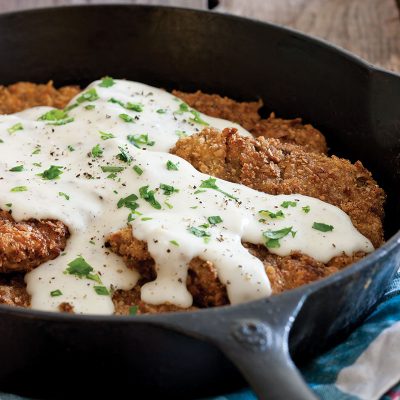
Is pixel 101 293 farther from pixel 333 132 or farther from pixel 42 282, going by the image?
pixel 333 132

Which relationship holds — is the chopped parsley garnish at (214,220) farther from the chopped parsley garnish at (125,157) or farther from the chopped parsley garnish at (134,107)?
the chopped parsley garnish at (134,107)

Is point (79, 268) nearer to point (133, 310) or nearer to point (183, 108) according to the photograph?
point (133, 310)

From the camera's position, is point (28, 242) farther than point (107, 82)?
No

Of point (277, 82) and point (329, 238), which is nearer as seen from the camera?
point (329, 238)

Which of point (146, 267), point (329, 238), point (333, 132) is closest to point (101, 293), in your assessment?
point (146, 267)

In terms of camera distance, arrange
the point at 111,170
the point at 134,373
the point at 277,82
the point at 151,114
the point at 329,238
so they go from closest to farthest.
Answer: the point at 134,373
the point at 329,238
the point at 111,170
the point at 151,114
the point at 277,82

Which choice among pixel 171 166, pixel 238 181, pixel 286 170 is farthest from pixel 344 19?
pixel 171 166

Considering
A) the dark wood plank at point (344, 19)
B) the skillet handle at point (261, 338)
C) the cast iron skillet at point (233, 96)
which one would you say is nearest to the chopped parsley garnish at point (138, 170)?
the cast iron skillet at point (233, 96)
